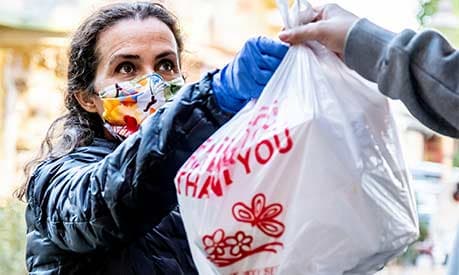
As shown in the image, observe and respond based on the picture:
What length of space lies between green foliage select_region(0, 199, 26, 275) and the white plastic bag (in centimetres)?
143

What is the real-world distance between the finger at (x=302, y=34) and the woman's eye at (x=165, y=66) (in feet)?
1.38

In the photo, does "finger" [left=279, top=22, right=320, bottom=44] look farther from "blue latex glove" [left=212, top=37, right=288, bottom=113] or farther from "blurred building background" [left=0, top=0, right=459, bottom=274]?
"blurred building background" [left=0, top=0, right=459, bottom=274]

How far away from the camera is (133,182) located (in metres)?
1.09

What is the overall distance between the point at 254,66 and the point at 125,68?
44 centimetres

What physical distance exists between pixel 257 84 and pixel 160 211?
243 mm

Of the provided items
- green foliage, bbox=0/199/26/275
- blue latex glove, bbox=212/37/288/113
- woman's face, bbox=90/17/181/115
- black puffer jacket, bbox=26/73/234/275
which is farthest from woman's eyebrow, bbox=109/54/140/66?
green foliage, bbox=0/199/26/275

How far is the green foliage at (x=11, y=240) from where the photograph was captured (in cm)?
234

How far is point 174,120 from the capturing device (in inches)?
41.7

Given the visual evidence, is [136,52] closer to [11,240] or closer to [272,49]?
[272,49]

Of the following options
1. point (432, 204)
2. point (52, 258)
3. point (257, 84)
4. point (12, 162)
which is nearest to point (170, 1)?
point (52, 258)

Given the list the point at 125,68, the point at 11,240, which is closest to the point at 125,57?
the point at 125,68

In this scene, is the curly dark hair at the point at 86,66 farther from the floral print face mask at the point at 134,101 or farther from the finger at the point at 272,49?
the finger at the point at 272,49

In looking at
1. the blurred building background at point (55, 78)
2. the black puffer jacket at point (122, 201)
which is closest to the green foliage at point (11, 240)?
the blurred building background at point (55, 78)

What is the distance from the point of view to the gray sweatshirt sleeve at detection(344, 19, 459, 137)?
88 centimetres
